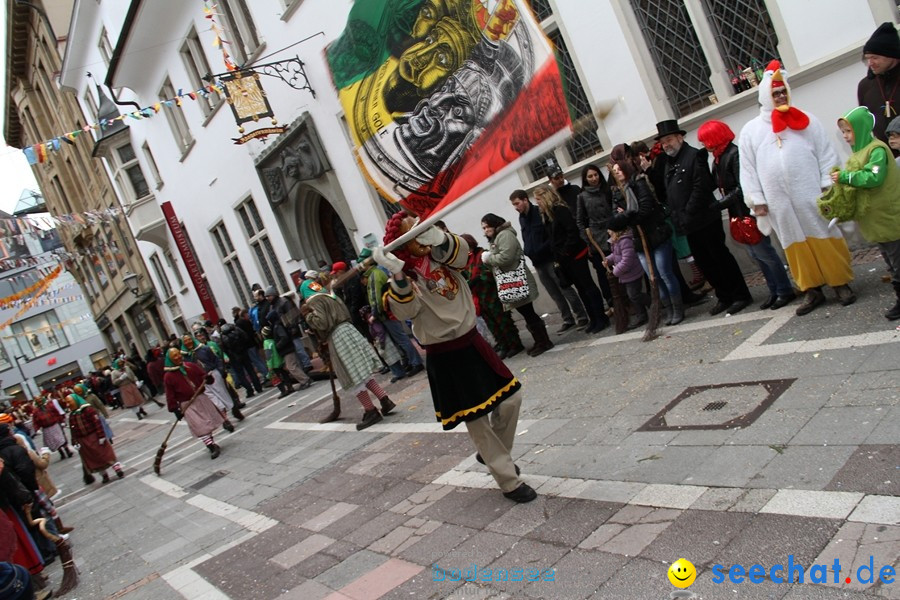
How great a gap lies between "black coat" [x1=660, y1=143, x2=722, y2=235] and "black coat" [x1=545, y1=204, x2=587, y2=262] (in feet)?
5.01

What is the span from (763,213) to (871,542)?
4047mm

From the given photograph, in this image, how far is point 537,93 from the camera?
9.29 feet

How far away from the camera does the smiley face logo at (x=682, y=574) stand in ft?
10.3

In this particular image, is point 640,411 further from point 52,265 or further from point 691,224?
point 52,265

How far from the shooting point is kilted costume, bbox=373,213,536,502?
192 inches

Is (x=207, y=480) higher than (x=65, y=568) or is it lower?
lower

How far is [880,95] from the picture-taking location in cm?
605

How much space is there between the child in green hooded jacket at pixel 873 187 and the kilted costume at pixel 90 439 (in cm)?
1158

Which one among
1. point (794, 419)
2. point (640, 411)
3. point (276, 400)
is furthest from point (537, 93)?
point (276, 400)

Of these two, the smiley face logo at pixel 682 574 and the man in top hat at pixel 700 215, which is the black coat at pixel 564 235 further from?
the smiley face logo at pixel 682 574

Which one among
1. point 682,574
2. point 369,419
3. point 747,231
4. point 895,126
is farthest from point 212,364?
point 682,574

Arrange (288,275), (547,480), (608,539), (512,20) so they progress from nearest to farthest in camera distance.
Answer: (608,539)
(547,480)
(512,20)
(288,275)

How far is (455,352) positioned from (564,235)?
13.6 ft

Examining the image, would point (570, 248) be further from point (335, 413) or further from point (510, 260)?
point (335, 413)
